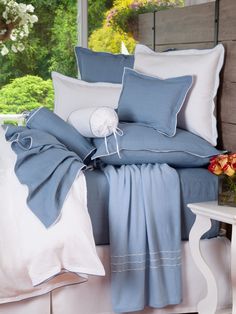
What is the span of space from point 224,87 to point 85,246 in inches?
46.8

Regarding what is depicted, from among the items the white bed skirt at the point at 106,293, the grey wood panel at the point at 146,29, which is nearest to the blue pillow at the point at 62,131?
the white bed skirt at the point at 106,293

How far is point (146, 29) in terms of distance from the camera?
453 centimetres

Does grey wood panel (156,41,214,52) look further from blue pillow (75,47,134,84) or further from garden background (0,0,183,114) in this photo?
garden background (0,0,183,114)

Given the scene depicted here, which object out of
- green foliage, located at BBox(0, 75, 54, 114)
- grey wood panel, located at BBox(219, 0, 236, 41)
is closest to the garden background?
green foliage, located at BBox(0, 75, 54, 114)

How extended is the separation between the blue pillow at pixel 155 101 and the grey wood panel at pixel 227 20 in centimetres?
31

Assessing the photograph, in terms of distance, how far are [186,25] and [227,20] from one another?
583mm

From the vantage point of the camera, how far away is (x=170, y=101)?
307cm

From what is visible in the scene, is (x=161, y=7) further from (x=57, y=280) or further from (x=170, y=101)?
(x=57, y=280)

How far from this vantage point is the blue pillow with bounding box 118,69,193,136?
3023 mm

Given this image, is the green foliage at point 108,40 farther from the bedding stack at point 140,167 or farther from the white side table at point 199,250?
the white side table at point 199,250

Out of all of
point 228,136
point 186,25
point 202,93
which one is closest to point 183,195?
point 228,136

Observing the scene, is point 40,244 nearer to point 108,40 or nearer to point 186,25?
point 186,25

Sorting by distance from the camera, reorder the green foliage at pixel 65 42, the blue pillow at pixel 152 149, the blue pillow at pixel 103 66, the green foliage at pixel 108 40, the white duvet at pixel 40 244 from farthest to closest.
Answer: the green foliage at pixel 65 42, the green foliage at pixel 108 40, the blue pillow at pixel 103 66, the blue pillow at pixel 152 149, the white duvet at pixel 40 244

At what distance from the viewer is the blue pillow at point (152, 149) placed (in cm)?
285
